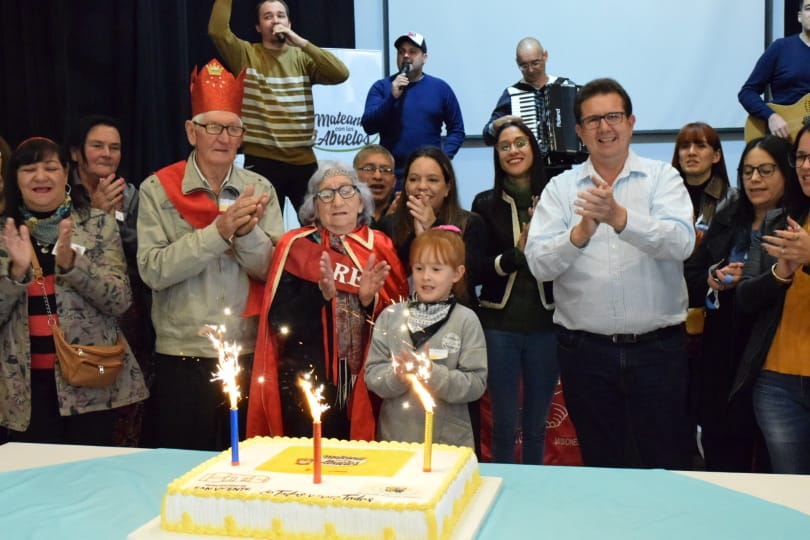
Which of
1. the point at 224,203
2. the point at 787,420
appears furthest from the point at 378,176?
the point at 787,420

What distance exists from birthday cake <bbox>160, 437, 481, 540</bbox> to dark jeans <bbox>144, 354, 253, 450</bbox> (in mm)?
1163

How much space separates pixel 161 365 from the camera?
2943 millimetres

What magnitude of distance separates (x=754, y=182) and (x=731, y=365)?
2.25 ft

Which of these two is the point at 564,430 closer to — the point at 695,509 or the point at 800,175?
the point at 800,175

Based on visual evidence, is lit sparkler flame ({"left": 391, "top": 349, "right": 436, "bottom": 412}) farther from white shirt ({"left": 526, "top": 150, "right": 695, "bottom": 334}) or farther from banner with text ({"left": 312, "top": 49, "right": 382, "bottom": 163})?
banner with text ({"left": 312, "top": 49, "right": 382, "bottom": 163})

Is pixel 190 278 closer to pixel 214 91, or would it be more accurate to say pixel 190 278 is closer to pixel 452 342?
pixel 214 91

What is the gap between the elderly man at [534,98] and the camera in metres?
4.34

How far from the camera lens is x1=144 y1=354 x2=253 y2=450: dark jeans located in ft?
9.55

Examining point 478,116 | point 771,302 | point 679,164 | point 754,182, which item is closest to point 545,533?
point 771,302

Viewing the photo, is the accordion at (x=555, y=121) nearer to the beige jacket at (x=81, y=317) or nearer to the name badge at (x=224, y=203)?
the name badge at (x=224, y=203)

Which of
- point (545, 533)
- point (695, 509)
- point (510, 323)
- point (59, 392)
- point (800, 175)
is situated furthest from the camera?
point (510, 323)

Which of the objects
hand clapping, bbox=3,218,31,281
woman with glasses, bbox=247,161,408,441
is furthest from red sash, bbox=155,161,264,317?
hand clapping, bbox=3,218,31,281

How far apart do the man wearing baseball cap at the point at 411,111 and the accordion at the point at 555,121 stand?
439mm

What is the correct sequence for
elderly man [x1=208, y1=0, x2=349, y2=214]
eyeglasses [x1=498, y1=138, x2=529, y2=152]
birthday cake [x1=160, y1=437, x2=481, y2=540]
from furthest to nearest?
1. elderly man [x1=208, y1=0, x2=349, y2=214]
2. eyeglasses [x1=498, y1=138, x2=529, y2=152]
3. birthday cake [x1=160, y1=437, x2=481, y2=540]
